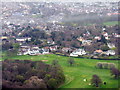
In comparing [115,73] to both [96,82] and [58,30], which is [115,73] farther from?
[58,30]

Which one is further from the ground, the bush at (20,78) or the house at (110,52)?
the house at (110,52)

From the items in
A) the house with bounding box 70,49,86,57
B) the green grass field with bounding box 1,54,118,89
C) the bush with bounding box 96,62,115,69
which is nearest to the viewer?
the green grass field with bounding box 1,54,118,89

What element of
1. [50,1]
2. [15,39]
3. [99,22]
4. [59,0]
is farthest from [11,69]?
[50,1]

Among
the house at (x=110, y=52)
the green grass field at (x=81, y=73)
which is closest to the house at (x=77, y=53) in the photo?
the green grass field at (x=81, y=73)

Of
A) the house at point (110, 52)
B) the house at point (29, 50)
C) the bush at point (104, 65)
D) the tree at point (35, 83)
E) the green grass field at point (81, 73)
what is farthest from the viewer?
the house at point (29, 50)

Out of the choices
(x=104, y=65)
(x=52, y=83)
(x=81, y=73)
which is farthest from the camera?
(x=104, y=65)

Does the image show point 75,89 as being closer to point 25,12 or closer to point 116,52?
point 116,52

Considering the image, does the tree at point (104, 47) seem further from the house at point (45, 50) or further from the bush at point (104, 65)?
the bush at point (104, 65)

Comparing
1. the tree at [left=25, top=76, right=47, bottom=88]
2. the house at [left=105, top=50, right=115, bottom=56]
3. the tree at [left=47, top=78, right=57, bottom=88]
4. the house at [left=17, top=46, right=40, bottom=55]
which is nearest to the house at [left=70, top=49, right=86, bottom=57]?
the house at [left=105, top=50, right=115, bottom=56]

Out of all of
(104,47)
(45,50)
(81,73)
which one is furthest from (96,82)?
(45,50)

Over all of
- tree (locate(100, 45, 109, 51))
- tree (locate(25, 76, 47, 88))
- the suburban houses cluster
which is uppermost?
the suburban houses cluster

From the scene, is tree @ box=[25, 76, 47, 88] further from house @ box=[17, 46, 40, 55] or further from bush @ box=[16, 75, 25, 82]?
house @ box=[17, 46, 40, 55]
